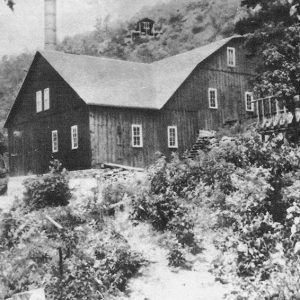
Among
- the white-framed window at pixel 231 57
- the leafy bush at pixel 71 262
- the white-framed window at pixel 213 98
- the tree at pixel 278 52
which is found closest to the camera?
the leafy bush at pixel 71 262

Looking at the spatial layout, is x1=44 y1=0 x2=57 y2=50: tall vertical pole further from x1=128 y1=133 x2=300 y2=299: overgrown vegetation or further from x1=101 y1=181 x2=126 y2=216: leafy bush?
x1=128 y1=133 x2=300 y2=299: overgrown vegetation

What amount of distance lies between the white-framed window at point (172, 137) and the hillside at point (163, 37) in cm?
3512

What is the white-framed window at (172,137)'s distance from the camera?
30.2 m

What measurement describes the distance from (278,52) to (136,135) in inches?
431

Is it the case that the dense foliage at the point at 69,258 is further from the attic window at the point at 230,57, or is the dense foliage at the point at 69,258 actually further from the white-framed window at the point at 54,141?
the attic window at the point at 230,57

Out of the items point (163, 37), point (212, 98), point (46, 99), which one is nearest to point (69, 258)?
point (46, 99)

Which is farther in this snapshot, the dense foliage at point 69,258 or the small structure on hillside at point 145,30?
the small structure on hillside at point 145,30

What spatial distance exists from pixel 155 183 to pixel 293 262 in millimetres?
7586

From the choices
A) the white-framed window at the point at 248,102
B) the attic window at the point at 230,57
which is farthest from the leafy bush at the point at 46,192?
the white-framed window at the point at 248,102

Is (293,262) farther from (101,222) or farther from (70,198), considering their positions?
(70,198)

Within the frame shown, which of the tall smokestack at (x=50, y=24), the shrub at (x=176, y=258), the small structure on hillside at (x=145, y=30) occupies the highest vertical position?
the small structure on hillside at (x=145, y=30)

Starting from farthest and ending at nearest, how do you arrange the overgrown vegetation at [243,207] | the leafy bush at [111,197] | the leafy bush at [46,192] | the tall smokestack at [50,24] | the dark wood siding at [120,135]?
the tall smokestack at [50,24], the dark wood siding at [120,135], the leafy bush at [46,192], the leafy bush at [111,197], the overgrown vegetation at [243,207]

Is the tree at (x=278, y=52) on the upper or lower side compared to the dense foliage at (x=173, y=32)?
lower

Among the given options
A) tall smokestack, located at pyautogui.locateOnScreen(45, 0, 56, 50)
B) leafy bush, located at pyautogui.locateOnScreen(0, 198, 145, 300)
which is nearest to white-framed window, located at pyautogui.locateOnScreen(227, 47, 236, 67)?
leafy bush, located at pyautogui.locateOnScreen(0, 198, 145, 300)
